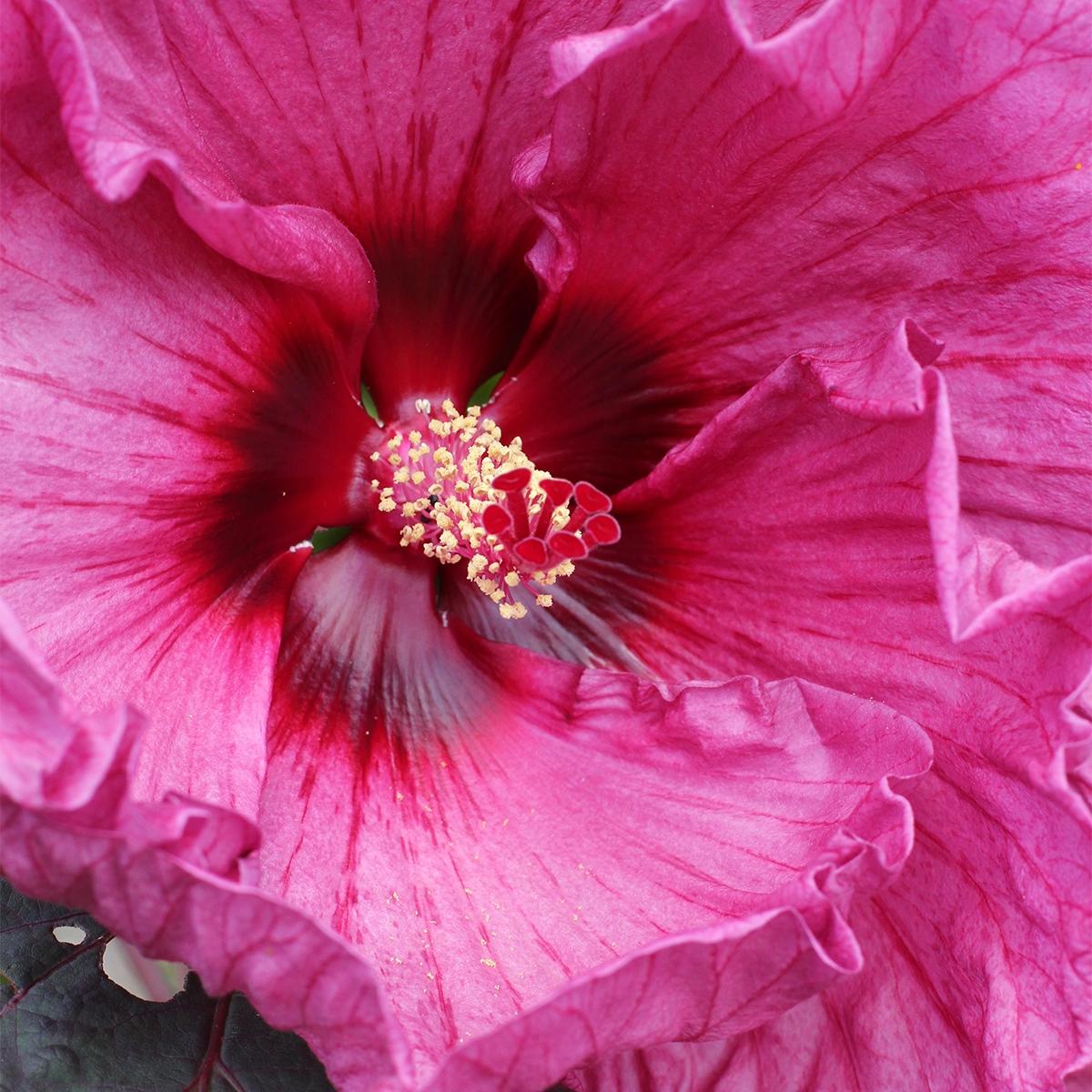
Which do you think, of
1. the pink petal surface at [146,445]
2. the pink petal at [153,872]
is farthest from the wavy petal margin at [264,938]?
the pink petal surface at [146,445]

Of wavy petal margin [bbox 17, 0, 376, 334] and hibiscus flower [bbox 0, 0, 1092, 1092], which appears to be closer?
wavy petal margin [bbox 17, 0, 376, 334]

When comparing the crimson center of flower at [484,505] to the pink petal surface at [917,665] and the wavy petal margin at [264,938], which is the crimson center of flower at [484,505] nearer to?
the pink petal surface at [917,665]

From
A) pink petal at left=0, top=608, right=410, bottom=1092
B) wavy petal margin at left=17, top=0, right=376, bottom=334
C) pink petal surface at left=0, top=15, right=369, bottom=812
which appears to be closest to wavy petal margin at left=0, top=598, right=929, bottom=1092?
pink petal at left=0, top=608, right=410, bottom=1092

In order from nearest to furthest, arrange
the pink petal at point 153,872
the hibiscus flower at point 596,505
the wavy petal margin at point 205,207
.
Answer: the pink petal at point 153,872, the wavy petal margin at point 205,207, the hibiscus flower at point 596,505

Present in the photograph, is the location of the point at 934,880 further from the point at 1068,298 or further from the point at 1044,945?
the point at 1068,298

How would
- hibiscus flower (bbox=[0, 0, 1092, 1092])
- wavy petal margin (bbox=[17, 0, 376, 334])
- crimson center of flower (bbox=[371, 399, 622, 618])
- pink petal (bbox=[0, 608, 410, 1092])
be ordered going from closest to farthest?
pink petal (bbox=[0, 608, 410, 1092]) < wavy petal margin (bbox=[17, 0, 376, 334]) < hibiscus flower (bbox=[0, 0, 1092, 1092]) < crimson center of flower (bbox=[371, 399, 622, 618])

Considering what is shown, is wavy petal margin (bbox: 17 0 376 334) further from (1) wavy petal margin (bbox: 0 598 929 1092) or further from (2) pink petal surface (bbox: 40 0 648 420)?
(1) wavy petal margin (bbox: 0 598 929 1092)

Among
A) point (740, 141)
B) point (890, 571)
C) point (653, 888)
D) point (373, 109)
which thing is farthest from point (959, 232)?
point (653, 888)
